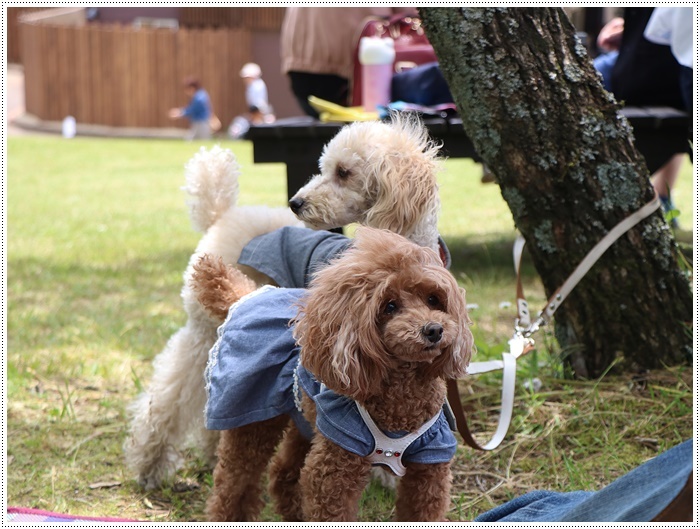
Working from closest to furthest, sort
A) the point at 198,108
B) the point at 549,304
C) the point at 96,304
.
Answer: the point at 549,304, the point at 96,304, the point at 198,108

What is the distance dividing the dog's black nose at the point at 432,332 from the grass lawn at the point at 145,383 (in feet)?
3.17

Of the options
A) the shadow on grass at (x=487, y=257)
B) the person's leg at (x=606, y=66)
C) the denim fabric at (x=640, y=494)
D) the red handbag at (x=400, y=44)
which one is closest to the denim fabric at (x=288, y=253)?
the denim fabric at (x=640, y=494)

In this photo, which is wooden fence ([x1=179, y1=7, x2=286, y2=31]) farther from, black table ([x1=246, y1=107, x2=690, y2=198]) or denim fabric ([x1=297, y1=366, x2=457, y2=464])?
denim fabric ([x1=297, y1=366, x2=457, y2=464])

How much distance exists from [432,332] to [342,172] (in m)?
1.25

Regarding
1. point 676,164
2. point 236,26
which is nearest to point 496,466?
point 676,164

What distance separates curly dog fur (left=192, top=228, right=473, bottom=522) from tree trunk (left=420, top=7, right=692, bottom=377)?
1.17m

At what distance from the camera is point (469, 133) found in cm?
320

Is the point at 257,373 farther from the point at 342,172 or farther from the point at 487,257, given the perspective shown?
the point at 487,257

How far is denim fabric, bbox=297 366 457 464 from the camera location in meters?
2.09

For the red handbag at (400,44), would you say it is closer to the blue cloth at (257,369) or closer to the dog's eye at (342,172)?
the dog's eye at (342,172)

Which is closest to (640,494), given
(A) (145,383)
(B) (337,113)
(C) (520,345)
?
(C) (520,345)

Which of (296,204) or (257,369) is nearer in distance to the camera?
(257,369)

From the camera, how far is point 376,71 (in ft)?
16.0

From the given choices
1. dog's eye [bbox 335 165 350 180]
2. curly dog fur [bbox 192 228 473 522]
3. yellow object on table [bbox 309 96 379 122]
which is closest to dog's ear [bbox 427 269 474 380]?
curly dog fur [bbox 192 228 473 522]
